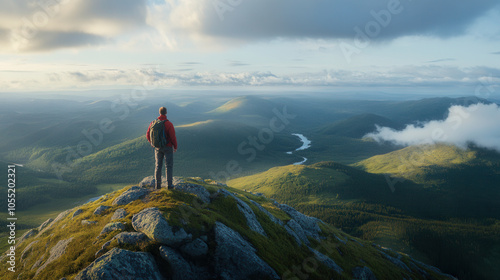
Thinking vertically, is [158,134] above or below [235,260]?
above

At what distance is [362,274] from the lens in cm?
4734

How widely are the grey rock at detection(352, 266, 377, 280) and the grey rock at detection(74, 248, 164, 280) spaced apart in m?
40.4

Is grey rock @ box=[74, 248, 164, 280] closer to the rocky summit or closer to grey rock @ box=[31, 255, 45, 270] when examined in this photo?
the rocky summit

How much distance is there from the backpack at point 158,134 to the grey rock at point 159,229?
8.07m

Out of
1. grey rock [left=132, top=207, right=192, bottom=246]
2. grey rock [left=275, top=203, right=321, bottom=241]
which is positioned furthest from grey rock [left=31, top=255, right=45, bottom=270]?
grey rock [left=275, top=203, right=321, bottom=241]

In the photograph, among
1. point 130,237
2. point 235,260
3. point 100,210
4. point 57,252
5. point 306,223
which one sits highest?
point 130,237

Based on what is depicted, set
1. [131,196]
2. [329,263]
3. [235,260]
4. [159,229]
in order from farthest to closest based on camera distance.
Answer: [329,263] < [131,196] < [235,260] < [159,229]

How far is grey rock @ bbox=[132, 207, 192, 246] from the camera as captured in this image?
23.2m

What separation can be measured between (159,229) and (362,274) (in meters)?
43.2

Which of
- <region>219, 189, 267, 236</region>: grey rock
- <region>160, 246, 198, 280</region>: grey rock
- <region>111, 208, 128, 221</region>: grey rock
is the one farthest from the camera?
<region>219, 189, 267, 236</region>: grey rock

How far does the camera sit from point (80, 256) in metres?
22.0

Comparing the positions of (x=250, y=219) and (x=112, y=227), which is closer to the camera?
(x=112, y=227)

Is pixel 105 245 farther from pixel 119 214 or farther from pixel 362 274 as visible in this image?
pixel 362 274

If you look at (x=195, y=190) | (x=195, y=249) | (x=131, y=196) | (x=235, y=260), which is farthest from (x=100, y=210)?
(x=235, y=260)
